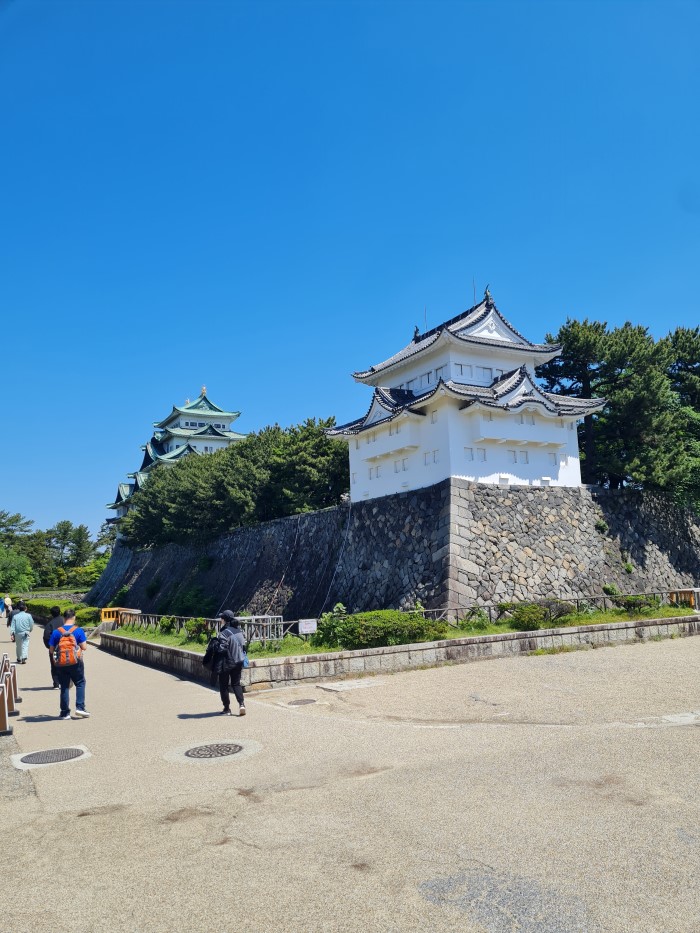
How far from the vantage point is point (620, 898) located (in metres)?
3.89

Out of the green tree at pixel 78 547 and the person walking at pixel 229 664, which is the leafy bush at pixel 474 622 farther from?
the green tree at pixel 78 547

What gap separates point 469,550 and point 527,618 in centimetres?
556

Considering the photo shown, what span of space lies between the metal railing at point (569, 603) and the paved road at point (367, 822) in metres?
8.75

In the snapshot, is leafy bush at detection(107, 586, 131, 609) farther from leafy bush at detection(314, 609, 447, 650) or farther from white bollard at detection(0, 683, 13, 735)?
white bollard at detection(0, 683, 13, 735)

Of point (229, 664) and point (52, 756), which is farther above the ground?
point (229, 664)

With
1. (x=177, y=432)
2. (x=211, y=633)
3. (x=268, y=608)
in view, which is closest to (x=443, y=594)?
(x=211, y=633)

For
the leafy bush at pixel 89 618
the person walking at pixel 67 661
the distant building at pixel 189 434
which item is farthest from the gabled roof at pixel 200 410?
the person walking at pixel 67 661

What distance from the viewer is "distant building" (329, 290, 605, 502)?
2498 cm

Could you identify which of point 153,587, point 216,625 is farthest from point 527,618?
point 153,587

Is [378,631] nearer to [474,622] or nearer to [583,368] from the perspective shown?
[474,622]

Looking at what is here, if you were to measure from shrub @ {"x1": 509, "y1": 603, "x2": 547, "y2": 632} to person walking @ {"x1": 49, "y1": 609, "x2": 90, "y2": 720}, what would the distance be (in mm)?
11189

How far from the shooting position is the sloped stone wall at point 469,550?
902 inches

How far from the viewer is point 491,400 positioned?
81.1ft

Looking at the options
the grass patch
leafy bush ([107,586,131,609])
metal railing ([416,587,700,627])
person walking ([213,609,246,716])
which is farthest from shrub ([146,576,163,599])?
person walking ([213,609,246,716])
